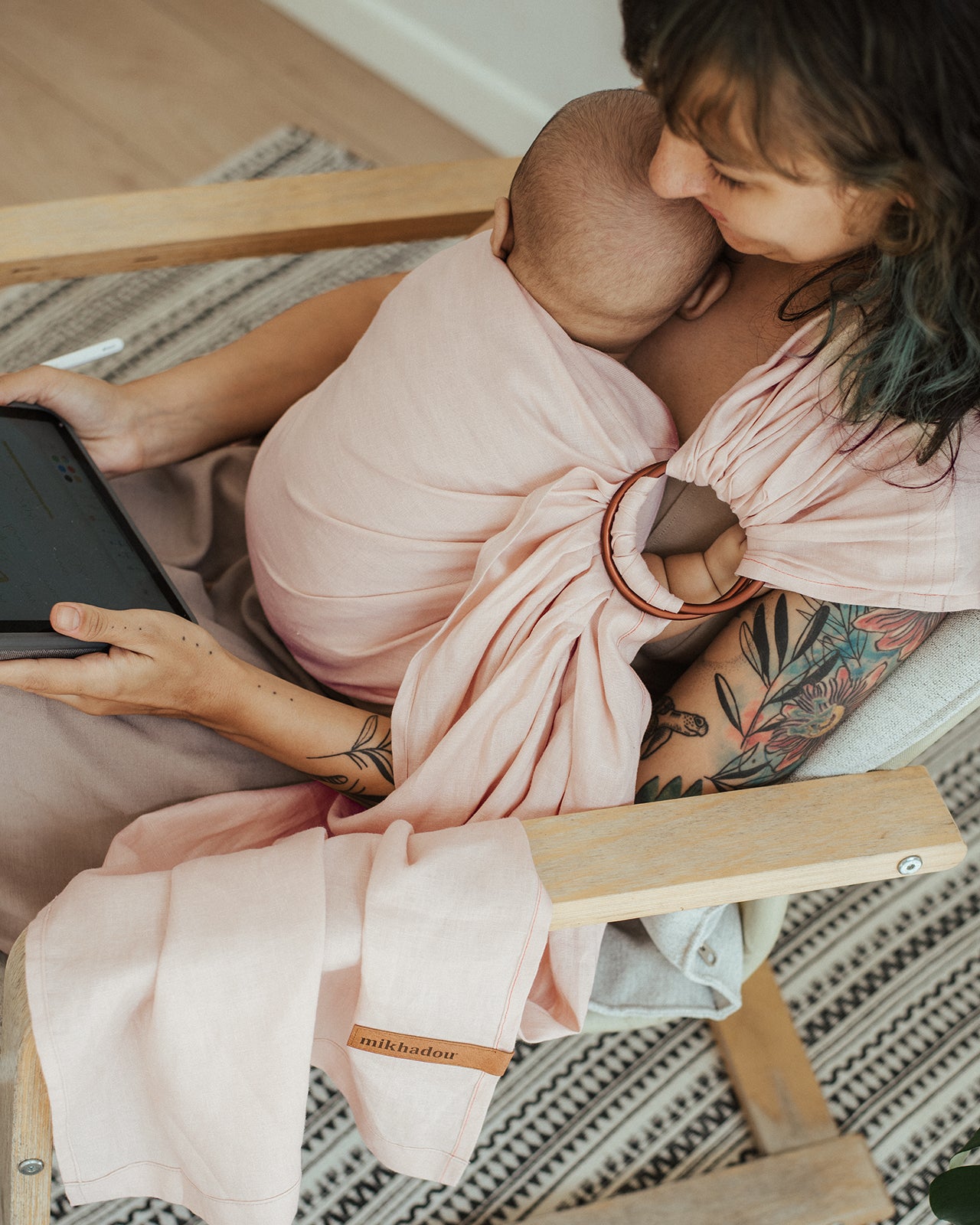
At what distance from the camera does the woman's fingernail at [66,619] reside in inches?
30.0

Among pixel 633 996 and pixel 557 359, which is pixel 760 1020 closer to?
pixel 633 996

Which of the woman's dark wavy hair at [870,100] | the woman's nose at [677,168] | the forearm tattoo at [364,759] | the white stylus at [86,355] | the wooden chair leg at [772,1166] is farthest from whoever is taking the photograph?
the wooden chair leg at [772,1166]

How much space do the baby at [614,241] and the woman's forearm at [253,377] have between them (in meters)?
0.30

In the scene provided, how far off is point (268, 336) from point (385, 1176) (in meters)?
0.95

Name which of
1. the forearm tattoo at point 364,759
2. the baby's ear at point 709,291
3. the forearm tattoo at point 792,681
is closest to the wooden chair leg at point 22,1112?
the forearm tattoo at point 364,759

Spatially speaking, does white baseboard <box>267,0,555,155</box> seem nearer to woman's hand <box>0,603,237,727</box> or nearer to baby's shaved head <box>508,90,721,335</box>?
baby's shaved head <box>508,90,721,335</box>

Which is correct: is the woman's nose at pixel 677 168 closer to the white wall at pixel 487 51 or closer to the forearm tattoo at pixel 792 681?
the forearm tattoo at pixel 792 681

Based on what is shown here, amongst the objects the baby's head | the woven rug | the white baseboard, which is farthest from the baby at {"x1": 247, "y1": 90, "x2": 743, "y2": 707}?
the white baseboard

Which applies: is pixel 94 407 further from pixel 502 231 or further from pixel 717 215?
pixel 717 215

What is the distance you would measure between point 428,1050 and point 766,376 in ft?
1.73

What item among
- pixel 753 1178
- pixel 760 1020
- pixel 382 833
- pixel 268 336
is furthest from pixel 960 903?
pixel 268 336

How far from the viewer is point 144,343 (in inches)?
71.9

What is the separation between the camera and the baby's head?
2.65 ft

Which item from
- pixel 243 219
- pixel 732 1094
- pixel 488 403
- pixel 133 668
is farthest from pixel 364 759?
pixel 732 1094
